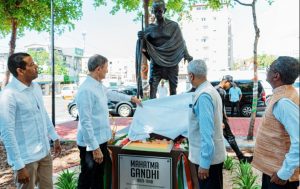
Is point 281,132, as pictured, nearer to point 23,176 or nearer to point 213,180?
point 213,180

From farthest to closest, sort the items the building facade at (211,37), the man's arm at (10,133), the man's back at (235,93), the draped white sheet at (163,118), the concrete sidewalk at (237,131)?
the building facade at (211,37)
the man's back at (235,93)
the concrete sidewalk at (237,131)
the draped white sheet at (163,118)
the man's arm at (10,133)

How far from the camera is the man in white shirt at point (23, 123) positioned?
8.33 feet

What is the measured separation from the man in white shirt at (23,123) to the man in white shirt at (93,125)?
1.35 ft

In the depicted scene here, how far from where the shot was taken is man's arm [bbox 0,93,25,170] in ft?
8.25

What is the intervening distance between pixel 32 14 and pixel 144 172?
707 centimetres

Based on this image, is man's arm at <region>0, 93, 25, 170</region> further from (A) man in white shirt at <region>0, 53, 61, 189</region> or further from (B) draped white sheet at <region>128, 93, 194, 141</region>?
(B) draped white sheet at <region>128, 93, 194, 141</region>

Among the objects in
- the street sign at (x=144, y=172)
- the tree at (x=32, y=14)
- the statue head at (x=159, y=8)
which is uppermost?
the tree at (x=32, y=14)

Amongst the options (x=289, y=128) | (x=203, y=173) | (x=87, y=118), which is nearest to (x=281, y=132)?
(x=289, y=128)

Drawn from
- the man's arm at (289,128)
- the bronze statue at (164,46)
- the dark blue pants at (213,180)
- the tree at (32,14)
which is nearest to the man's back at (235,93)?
the tree at (32,14)

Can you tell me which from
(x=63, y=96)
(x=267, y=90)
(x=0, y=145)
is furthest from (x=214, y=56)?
(x=0, y=145)

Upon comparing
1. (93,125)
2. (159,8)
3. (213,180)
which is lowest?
(213,180)

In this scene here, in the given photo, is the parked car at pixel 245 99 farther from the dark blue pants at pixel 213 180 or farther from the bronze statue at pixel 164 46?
the dark blue pants at pixel 213 180

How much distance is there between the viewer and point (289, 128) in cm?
190

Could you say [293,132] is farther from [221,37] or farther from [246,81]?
[221,37]
